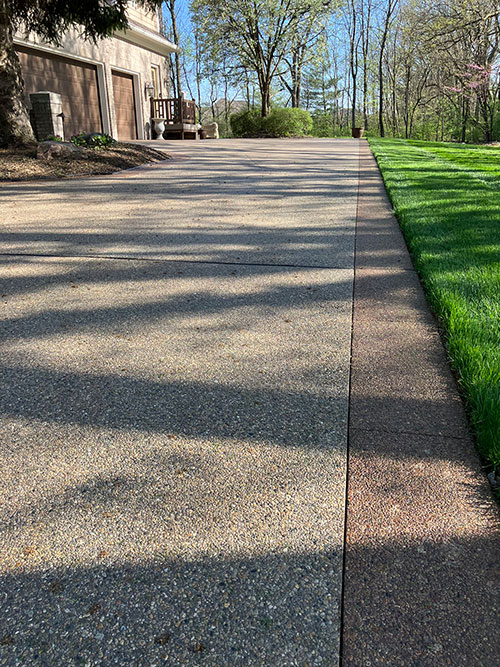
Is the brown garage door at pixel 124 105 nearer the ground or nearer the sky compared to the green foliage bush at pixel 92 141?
nearer the sky

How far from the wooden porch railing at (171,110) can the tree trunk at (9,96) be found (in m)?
12.2

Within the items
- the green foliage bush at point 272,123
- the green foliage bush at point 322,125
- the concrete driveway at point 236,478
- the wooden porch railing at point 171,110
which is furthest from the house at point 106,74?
the green foliage bush at point 322,125

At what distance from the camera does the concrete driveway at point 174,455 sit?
1.26m

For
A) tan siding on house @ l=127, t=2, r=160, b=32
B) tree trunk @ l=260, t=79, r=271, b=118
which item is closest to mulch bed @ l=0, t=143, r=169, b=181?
tan siding on house @ l=127, t=2, r=160, b=32

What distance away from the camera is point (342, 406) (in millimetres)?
2168

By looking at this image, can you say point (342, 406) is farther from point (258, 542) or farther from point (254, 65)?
point (254, 65)

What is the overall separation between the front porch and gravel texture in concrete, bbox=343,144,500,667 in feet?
67.5

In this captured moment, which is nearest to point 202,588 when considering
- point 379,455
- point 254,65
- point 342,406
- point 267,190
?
point 379,455

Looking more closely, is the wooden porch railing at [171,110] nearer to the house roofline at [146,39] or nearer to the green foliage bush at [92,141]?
the house roofline at [146,39]

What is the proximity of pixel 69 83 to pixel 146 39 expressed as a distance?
214 inches

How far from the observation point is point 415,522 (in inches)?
61.6

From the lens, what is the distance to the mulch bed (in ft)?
28.3

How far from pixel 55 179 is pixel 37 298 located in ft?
19.2

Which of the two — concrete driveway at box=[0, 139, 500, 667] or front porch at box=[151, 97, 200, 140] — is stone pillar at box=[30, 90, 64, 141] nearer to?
front porch at box=[151, 97, 200, 140]
